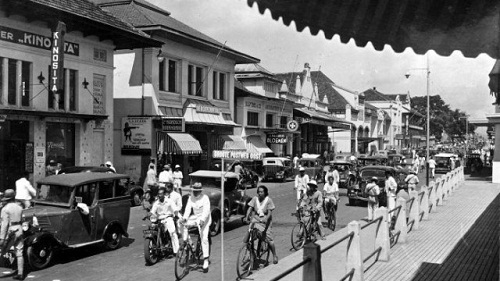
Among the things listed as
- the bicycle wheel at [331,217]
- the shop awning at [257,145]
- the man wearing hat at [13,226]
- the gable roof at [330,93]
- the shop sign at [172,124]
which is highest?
the gable roof at [330,93]

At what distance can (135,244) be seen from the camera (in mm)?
13258

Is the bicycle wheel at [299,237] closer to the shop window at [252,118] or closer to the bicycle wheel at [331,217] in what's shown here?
the bicycle wheel at [331,217]

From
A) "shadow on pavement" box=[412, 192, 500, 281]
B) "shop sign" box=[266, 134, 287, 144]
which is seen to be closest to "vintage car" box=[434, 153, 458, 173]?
"shop sign" box=[266, 134, 287, 144]

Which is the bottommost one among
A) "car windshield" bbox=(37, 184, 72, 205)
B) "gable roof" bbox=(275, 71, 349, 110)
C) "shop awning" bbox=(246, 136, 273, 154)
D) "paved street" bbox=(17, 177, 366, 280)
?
"paved street" bbox=(17, 177, 366, 280)

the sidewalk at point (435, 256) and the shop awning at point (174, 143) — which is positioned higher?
the shop awning at point (174, 143)

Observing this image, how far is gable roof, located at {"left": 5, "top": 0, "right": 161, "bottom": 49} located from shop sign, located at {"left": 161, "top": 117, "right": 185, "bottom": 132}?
12.0 feet

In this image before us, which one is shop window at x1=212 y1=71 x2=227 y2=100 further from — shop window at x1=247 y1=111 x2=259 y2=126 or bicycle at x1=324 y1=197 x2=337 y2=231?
bicycle at x1=324 y1=197 x2=337 y2=231

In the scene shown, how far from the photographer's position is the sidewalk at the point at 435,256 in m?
9.38

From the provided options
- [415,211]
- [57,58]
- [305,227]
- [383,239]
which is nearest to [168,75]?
[57,58]

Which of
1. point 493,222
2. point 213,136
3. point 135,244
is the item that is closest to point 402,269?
point 135,244

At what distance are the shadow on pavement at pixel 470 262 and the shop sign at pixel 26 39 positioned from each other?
51.5 ft

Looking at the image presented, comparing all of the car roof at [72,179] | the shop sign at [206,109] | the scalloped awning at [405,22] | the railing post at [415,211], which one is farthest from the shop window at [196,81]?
Result: the scalloped awning at [405,22]

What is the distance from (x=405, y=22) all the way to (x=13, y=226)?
8.52 m

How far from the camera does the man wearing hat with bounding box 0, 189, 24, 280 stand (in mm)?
9711
